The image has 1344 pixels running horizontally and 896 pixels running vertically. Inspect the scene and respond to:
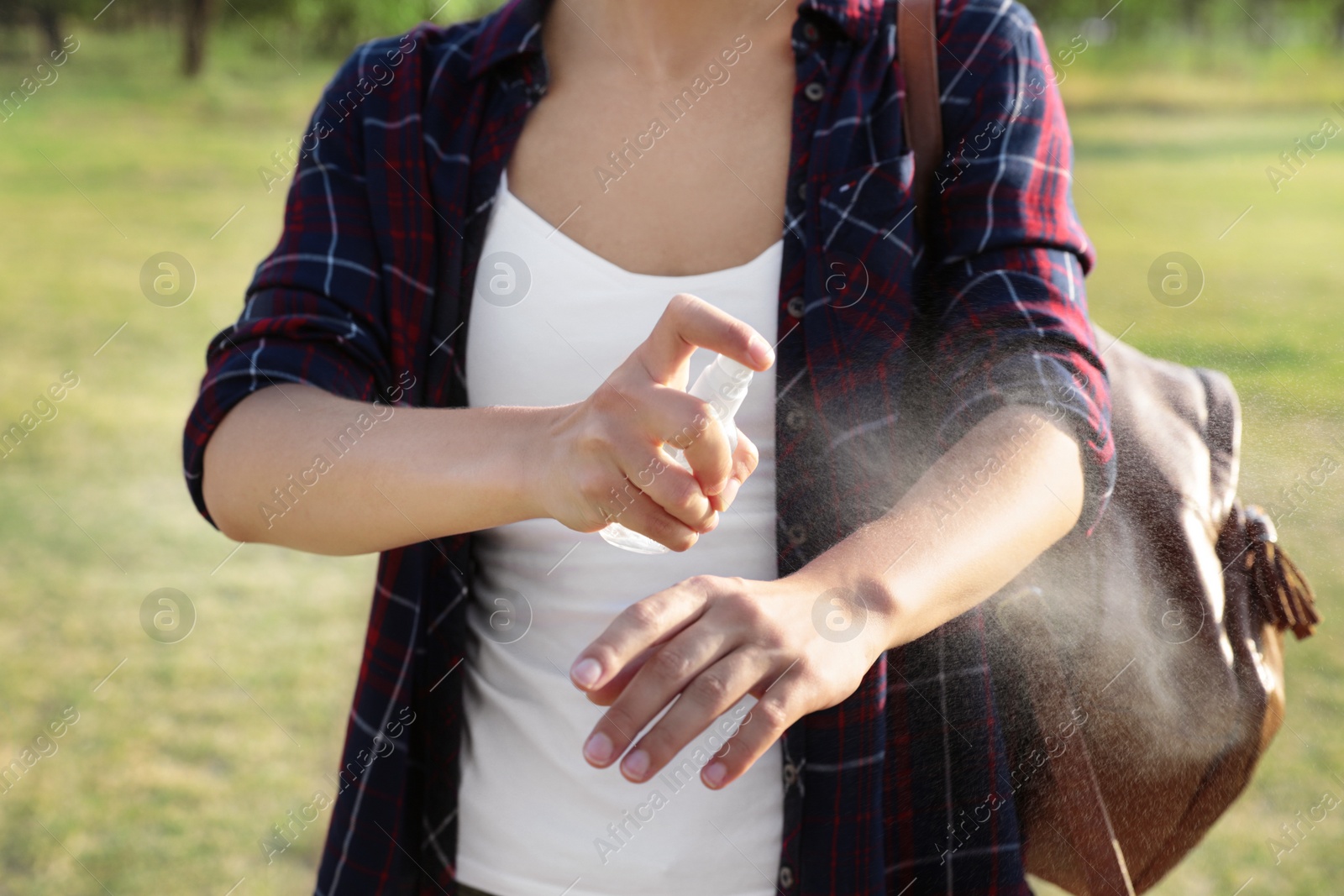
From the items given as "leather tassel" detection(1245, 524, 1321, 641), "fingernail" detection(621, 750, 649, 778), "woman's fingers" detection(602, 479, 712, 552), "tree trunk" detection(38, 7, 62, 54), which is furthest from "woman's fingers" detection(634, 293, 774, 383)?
"tree trunk" detection(38, 7, 62, 54)

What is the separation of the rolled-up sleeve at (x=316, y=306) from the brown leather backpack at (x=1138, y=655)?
0.71m

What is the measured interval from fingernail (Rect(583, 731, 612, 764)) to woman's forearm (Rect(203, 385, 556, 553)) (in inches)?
10.2

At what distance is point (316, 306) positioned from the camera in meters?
1.34

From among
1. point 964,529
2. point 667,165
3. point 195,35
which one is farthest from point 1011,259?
point 195,35

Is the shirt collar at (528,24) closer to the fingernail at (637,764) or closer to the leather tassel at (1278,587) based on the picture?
the leather tassel at (1278,587)

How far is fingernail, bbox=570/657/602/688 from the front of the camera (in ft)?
2.88

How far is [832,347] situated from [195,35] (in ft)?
43.3

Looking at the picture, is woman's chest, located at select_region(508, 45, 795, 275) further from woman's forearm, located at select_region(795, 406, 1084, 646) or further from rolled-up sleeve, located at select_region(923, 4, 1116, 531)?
woman's forearm, located at select_region(795, 406, 1084, 646)

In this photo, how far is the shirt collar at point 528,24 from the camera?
1.42 meters

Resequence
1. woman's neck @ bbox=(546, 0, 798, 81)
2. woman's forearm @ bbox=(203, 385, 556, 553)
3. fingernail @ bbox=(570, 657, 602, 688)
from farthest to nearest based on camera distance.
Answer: woman's neck @ bbox=(546, 0, 798, 81), woman's forearm @ bbox=(203, 385, 556, 553), fingernail @ bbox=(570, 657, 602, 688)

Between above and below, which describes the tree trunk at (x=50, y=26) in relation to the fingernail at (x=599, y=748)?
below

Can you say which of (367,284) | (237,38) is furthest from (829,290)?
(237,38)

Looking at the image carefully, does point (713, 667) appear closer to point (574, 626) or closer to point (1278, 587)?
point (574, 626)

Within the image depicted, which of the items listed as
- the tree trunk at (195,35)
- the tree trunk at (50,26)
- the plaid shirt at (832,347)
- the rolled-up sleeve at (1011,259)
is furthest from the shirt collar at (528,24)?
the tree trunk at (195,35)
